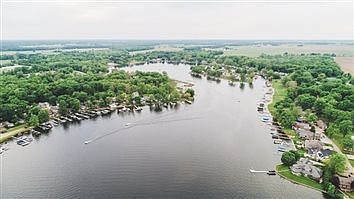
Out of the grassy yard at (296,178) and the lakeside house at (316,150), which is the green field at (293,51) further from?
the grassy yard at (296,178)

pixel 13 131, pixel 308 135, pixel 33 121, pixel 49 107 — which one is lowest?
pixel 13 131

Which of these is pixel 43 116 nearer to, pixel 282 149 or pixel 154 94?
pixel 154 94

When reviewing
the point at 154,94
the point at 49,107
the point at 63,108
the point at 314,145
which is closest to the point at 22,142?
the point at 63,108

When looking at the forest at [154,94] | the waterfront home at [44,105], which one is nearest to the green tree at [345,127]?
the forest at [154,94]

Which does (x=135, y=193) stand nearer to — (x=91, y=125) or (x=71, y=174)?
(x=71, y=174)

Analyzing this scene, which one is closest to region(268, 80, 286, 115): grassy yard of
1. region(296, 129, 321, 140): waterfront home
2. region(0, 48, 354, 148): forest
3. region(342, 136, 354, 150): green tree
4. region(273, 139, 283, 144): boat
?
region(0, 48, 354, 148): forest

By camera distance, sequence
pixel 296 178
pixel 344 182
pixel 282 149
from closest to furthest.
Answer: pixel 344 182 < pixel 296 178 < pixel 282 149
